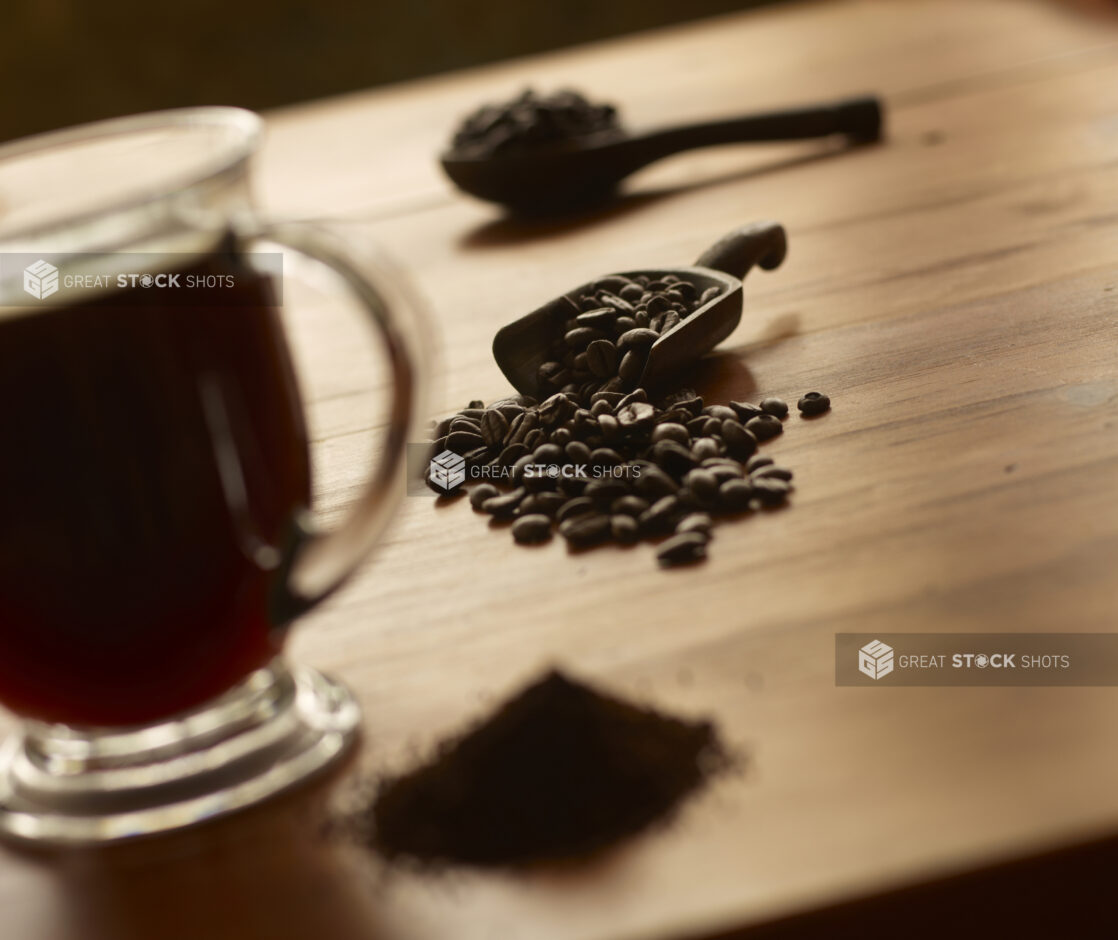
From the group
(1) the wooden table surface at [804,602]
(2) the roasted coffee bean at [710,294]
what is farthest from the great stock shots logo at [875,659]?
(2) the roasted coffee bean at [710,294]

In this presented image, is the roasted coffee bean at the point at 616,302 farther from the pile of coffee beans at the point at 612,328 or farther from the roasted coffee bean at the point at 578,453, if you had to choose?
the roasted coffee bean at the point at 578,453

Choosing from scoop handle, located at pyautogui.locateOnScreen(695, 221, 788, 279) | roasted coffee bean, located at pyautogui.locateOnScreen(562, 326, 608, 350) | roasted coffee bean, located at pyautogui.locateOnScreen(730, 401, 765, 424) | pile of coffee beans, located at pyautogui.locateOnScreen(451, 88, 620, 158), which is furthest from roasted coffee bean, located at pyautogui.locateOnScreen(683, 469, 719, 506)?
pile of coffee beans, located at pyautogui.locateOnScreen(451, 88, 620, 158)

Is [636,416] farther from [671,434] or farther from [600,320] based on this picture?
[600,320]

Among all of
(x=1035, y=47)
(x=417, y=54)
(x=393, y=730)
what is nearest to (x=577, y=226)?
(x=1035, y=47)

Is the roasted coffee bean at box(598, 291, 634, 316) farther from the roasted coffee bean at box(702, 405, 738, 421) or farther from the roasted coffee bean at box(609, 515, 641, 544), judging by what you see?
A: the roasted coffee bean at box(609, 515, 641, 544)

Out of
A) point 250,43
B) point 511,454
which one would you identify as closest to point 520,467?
point 511,454

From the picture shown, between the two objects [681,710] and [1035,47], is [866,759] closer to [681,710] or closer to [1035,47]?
[681,710]
